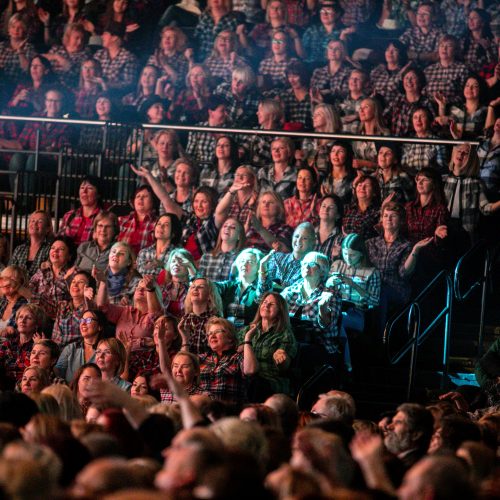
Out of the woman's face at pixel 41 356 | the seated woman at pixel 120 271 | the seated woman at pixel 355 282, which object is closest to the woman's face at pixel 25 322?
the woman's face at pixel 41 356

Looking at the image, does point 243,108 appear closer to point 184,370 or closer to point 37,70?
point 37,70

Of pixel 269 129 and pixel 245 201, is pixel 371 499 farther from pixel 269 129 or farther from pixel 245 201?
pixel 269 129

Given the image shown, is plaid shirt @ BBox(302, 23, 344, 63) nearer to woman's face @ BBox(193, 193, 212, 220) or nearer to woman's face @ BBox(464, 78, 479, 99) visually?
woman's face @ BBox(464, 78, 479, 99)

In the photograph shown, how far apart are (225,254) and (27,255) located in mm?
1805

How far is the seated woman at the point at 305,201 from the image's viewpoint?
32.5ft

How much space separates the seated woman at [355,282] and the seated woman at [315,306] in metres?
0.12

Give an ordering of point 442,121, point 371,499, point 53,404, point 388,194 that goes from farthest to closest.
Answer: point 442,121 → point 388,194 → point 53,404 → point 371,499

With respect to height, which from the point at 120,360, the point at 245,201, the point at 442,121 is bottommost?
the point at 120,360

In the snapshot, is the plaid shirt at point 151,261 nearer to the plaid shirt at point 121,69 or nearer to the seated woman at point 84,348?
the seated woman at point 84,348

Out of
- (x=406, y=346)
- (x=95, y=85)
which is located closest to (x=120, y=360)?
(x=406, y=346)

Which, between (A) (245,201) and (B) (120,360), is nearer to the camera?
(B) (120,360)

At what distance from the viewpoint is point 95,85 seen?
40.9 feet

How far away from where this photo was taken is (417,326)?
339 inches

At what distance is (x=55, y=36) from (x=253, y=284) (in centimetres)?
556
